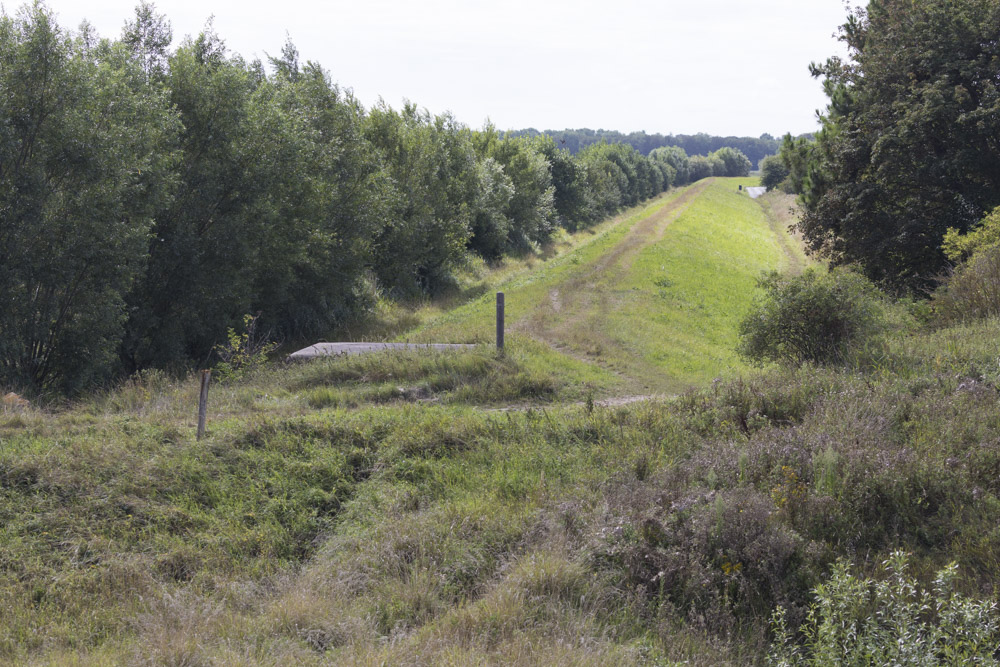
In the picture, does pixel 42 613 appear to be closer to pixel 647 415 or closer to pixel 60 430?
pixel 60 430

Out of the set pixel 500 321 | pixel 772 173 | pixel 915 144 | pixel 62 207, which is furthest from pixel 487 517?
pixel 772 173

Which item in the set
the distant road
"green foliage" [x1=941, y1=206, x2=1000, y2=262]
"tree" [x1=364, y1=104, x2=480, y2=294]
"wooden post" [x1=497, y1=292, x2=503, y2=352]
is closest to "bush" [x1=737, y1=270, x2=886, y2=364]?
"green foliage" [x1=941, y1=206, x2=1000, y2=262]

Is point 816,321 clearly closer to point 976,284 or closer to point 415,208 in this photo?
point 976,284

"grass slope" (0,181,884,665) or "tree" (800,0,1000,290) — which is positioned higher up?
"tree" (800,0,1000,290)

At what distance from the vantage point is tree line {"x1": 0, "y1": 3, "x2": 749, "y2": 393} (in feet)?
49.5

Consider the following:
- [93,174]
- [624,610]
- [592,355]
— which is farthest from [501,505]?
[93,174]

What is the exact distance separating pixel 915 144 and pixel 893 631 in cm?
1745

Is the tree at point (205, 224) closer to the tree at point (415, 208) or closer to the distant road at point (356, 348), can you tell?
the distant road at point (356, 348)

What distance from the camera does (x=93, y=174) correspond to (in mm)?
15672

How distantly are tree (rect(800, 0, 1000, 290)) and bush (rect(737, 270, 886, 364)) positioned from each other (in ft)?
28.1

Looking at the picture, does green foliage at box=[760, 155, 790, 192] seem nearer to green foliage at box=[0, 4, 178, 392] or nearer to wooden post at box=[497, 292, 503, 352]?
wooden post at box=[497, 292, 503, 352]

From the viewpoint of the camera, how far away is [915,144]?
18.6 meters

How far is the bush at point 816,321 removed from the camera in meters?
11.6

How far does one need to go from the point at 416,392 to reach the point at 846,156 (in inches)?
604
